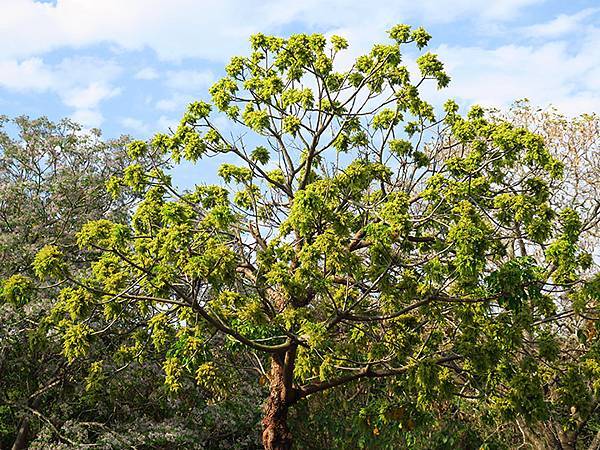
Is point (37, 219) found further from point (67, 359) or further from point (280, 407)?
point (280, 407)

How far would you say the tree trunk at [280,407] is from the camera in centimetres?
919

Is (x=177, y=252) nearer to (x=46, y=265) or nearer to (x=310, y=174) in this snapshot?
(x=46, y=265)

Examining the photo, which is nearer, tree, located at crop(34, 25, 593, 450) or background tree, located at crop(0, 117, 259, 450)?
tree, located at crop(34, 25, 593, 450)

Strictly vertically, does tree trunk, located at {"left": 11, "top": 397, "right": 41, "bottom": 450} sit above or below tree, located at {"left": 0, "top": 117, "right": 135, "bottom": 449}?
below

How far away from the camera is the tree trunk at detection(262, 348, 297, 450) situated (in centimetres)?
919

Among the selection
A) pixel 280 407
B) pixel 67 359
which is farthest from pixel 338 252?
pixel 67 359

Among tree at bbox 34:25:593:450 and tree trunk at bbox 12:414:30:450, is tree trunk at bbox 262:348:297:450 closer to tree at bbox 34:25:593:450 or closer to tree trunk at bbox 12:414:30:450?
tree at bbox 34:25:593:450

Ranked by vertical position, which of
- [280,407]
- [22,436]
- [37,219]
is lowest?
[22,436]

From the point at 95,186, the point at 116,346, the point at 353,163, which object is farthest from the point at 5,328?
the point at 353,163

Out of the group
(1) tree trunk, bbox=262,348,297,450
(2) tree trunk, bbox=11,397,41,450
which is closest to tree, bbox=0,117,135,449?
(2) tree trunk, bbox=11,397,41,450

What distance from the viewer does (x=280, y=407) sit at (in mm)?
9305

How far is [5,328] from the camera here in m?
10.4

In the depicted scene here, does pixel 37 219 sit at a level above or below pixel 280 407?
above

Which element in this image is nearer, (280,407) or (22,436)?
(280,407)
